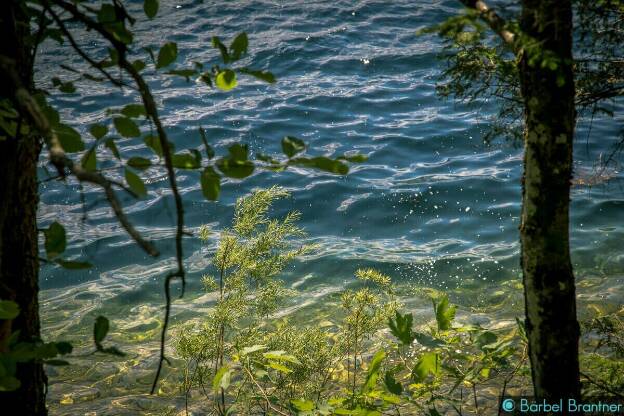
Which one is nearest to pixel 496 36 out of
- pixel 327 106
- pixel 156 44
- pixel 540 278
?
pixel 540 278

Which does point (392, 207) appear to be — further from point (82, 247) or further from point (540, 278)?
point (540, 278)

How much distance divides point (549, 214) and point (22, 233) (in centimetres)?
174

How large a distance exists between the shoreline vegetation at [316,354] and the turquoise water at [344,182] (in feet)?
2.15

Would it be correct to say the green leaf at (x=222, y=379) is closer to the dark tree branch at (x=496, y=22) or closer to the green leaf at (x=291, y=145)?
the green leaf at (x=291, y=145)

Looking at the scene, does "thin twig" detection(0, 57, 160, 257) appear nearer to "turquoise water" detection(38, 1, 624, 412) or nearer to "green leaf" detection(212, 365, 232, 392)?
"green leaf" detection(212, 365, 232, 392)

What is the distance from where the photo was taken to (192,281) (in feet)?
24.8

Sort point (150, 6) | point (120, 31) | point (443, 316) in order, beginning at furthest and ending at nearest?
point (443, 316), point (150, 6), point (120, 31)

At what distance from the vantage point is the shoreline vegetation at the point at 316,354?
282cm

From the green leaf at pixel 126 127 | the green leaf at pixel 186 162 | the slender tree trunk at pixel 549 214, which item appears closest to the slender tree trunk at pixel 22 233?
the green leaf at pixel 126 127

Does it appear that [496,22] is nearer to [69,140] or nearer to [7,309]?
[69,140]

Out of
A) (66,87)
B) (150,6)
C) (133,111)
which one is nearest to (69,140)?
(133,111)

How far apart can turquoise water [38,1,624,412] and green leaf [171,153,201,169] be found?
174 inches

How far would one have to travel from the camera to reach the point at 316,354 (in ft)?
12.8

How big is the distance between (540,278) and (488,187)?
7.31 m
